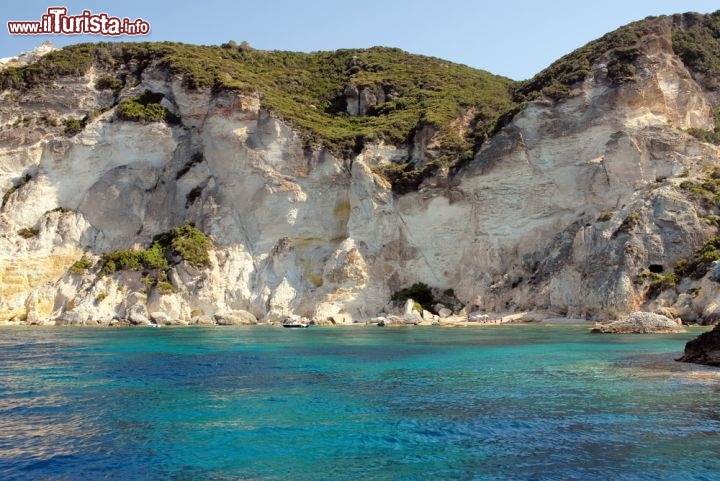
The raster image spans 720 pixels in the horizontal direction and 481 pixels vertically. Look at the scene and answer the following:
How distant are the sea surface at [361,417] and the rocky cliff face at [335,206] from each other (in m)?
23.6

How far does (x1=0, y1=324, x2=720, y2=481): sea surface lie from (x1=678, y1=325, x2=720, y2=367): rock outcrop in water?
0.95 m

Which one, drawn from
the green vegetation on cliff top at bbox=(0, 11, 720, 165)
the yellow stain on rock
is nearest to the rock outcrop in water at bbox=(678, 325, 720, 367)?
the green vegetation on cliff top at bbox=(0, 11, 720, 165)

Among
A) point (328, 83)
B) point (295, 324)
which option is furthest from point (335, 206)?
point (328, 83)

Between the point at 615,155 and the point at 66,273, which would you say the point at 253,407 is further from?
the point at 66,273

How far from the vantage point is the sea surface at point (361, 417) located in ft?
32.5

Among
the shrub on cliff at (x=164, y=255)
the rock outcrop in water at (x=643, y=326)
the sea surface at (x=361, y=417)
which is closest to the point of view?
the sea surface at (x=361, y=417)

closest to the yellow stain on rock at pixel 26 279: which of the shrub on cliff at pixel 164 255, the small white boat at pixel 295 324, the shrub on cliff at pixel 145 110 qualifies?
the shrub on cliff at pixel 164 255

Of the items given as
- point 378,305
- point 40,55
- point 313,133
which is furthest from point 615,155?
Result: point 40,55

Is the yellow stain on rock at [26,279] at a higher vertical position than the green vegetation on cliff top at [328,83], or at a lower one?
lower

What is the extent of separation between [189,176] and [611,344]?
45.8 metres

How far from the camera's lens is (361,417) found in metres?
13.5

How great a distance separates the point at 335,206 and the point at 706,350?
42.0m

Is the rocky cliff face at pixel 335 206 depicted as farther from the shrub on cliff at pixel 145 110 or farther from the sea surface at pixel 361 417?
the sea surface at pixel 361 417

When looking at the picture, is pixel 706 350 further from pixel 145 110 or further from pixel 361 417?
pixel 145 110
